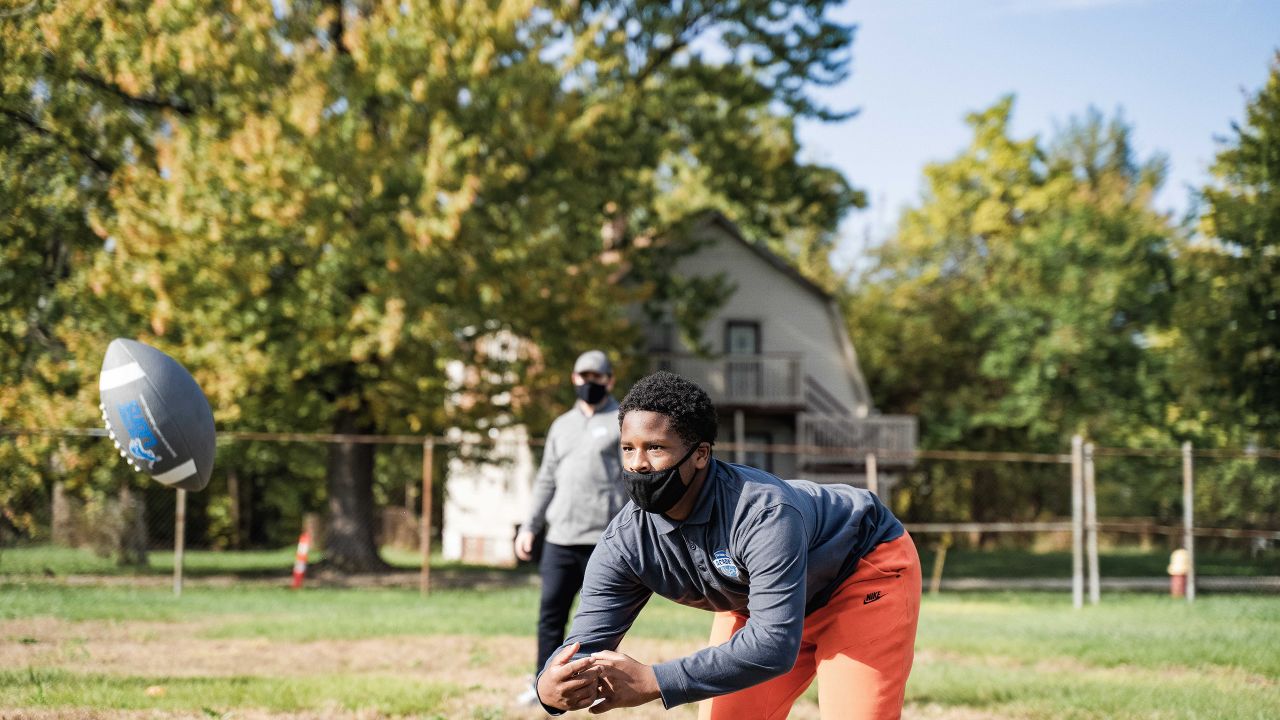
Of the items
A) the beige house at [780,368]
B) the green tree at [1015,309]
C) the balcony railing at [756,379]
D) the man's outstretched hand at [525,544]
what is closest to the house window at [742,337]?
the beige house at [780,368]

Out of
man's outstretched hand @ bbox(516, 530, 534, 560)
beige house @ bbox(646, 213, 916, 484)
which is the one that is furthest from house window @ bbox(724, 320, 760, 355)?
man's outstretched hand @ bbox(516, 530, 534, 560)

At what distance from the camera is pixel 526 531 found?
7.37 m

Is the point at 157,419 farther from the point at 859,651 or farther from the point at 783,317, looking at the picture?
the point at 783,317

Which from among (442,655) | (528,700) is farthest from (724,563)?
(442,655)

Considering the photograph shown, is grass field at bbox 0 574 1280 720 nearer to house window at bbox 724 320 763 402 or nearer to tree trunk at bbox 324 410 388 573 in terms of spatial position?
tree trunk at bbox 324 410 388 573

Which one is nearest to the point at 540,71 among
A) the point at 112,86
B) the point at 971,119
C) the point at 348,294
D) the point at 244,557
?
the point at 348,294

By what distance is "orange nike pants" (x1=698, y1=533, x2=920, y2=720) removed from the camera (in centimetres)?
370

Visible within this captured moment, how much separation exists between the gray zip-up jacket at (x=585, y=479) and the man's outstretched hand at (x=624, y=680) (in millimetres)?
3792

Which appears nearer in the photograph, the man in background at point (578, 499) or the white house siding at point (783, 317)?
the man in background at point (578, 499)

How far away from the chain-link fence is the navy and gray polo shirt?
11032 mm

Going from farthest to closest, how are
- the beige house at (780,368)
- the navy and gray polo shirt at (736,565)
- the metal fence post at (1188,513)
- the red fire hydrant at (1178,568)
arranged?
the beige house at (780,368)
the red fire hydrant at (1178,568)
the metal fence post at (1188,513)
the navy and gray polo shirt at (736,565)

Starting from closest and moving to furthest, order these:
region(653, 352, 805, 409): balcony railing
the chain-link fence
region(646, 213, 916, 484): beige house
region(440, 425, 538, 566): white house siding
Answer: the chain-link fence → region(646, 213, 916, 484): beige house → region(653, 352, 805, 409): balcony railing → region(440, 425, 538, 566): white house siding

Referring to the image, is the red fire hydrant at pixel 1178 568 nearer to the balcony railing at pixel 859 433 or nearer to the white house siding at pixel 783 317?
the balcony railing at pixel 859 433

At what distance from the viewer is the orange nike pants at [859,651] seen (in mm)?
3699
